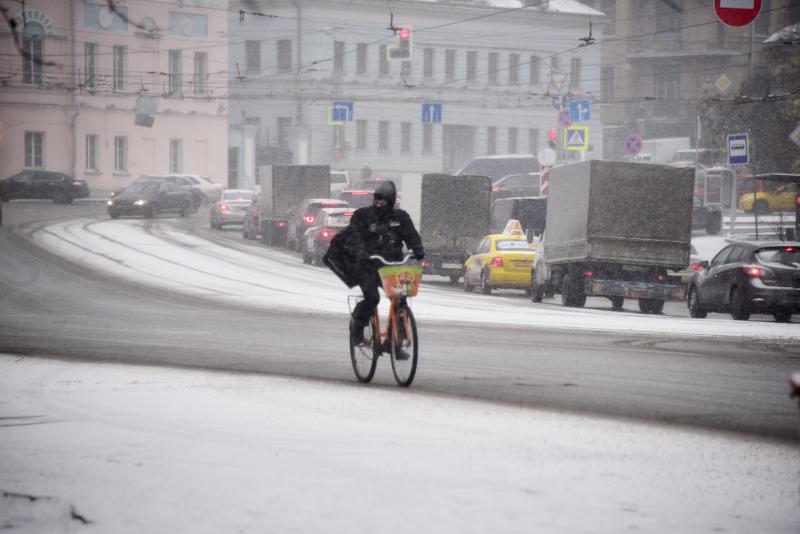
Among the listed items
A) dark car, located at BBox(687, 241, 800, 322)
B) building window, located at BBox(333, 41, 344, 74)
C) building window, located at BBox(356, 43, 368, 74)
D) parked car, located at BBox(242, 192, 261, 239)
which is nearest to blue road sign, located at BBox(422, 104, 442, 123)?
parked car, located at BBox(242, 192, 261, 239)

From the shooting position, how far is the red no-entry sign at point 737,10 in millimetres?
18844

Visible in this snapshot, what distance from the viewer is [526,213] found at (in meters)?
39.3

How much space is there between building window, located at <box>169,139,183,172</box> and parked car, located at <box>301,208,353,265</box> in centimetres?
4278

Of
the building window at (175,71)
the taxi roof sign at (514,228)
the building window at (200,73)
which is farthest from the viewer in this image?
the building window at (200,73)

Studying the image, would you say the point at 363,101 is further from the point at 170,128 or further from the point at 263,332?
the point at 263,332

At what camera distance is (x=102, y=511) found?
6.68 metres

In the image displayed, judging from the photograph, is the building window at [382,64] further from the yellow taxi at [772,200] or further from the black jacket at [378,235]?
the black jacket at [378,235]

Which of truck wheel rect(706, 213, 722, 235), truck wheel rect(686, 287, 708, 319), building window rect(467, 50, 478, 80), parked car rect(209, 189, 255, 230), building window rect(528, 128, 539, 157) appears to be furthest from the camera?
building window rect(528, 128, 539, 157)

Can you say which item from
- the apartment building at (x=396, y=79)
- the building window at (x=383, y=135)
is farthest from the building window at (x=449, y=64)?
the building window at (x=383, y=135)

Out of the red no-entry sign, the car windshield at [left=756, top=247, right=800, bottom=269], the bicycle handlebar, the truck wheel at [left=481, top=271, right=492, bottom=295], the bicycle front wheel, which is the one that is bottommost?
the truck wheel at [left=481, top=271, right=492, bottom=295]

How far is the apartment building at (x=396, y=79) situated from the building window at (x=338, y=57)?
0.06 metres

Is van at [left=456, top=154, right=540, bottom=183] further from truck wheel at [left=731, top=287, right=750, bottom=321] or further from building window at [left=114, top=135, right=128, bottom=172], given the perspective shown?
truck wheel at [left=731, top=287, right=750, bottom=321]

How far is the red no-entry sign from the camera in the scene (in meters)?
18.8

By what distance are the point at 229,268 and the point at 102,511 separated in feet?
89.5
